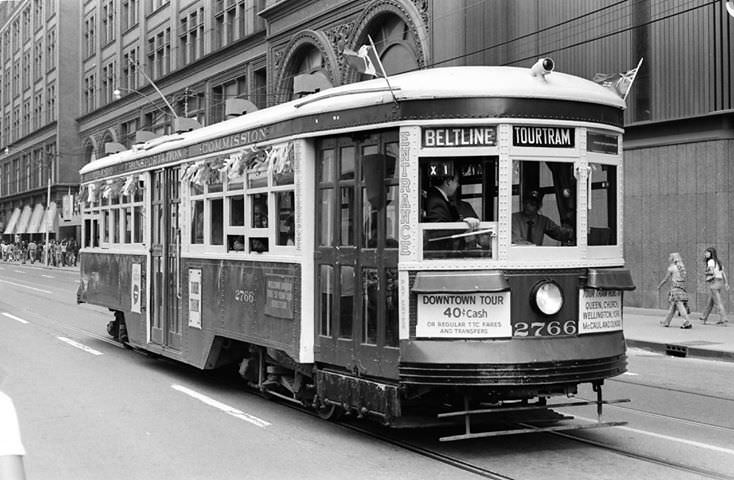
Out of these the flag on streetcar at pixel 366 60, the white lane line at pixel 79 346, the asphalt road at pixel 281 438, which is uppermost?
the flag on streetcar at pixel 366 60

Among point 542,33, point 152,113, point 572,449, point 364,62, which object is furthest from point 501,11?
point 152,113

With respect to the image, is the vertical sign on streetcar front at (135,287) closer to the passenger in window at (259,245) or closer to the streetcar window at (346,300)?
the passenger in window at (259,245)

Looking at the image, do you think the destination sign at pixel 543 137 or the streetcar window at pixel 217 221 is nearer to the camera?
the destination sign at pixel 543 137

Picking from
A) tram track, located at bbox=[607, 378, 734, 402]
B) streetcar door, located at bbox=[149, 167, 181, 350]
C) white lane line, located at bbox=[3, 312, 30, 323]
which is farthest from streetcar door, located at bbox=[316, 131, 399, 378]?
white lane line, located at bbox=[3, 312, 30, 323]

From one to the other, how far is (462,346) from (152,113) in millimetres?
48389

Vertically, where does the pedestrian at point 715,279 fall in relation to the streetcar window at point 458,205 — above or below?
below

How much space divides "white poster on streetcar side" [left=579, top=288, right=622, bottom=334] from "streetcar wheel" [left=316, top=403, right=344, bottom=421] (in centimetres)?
244

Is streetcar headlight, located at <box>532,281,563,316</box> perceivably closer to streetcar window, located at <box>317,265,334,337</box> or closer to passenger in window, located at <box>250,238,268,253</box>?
streetcar window, located at <box>317,265,334,337</box>

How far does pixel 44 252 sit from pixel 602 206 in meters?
66.1

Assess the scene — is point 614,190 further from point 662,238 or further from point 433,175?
point 662,238

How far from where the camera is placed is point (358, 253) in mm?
7348

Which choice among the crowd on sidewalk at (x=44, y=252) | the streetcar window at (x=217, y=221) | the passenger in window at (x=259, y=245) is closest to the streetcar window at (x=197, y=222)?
the streetcar window at (x=217, y=221)

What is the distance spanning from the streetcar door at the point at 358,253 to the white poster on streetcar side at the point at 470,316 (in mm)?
385

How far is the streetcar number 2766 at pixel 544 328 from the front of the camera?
6637 millimetres
